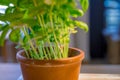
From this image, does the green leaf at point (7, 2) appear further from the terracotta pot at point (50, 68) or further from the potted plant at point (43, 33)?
the terracotta pot at point (50, 68)

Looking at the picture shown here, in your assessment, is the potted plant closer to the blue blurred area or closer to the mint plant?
the mint plant

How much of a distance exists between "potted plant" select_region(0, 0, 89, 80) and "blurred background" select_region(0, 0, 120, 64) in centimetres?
249

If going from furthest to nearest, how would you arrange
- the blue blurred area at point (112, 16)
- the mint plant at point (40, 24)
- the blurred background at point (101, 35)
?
1. the blue blurred area at point (112, 16)
2. the blurred background at point (101, 35)
3. the mint plant at point (40, 24)

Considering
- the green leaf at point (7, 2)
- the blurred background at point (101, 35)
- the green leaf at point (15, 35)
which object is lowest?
the blurred background at point (101, 35)

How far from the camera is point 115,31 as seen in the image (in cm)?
350

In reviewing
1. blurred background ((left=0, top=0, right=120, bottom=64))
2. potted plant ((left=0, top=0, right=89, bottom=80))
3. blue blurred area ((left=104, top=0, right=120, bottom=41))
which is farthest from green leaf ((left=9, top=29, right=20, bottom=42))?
blue blurred area ((left=104, top=0, right=120, bottom=41))

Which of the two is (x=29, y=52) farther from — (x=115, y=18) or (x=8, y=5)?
(x=115, y=18)

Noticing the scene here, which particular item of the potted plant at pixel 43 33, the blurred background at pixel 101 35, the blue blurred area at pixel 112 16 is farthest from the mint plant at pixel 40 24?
the blue blurred area at pixel 112 16

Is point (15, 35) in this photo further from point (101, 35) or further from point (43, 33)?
point (101, 35)

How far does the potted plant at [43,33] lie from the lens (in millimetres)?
681

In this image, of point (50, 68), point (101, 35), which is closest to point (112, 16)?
point (101, 35)

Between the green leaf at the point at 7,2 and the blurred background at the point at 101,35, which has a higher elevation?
the green leaf at the point at 7,2

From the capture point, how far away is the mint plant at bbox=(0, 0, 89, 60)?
670 mm

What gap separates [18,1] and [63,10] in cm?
14
